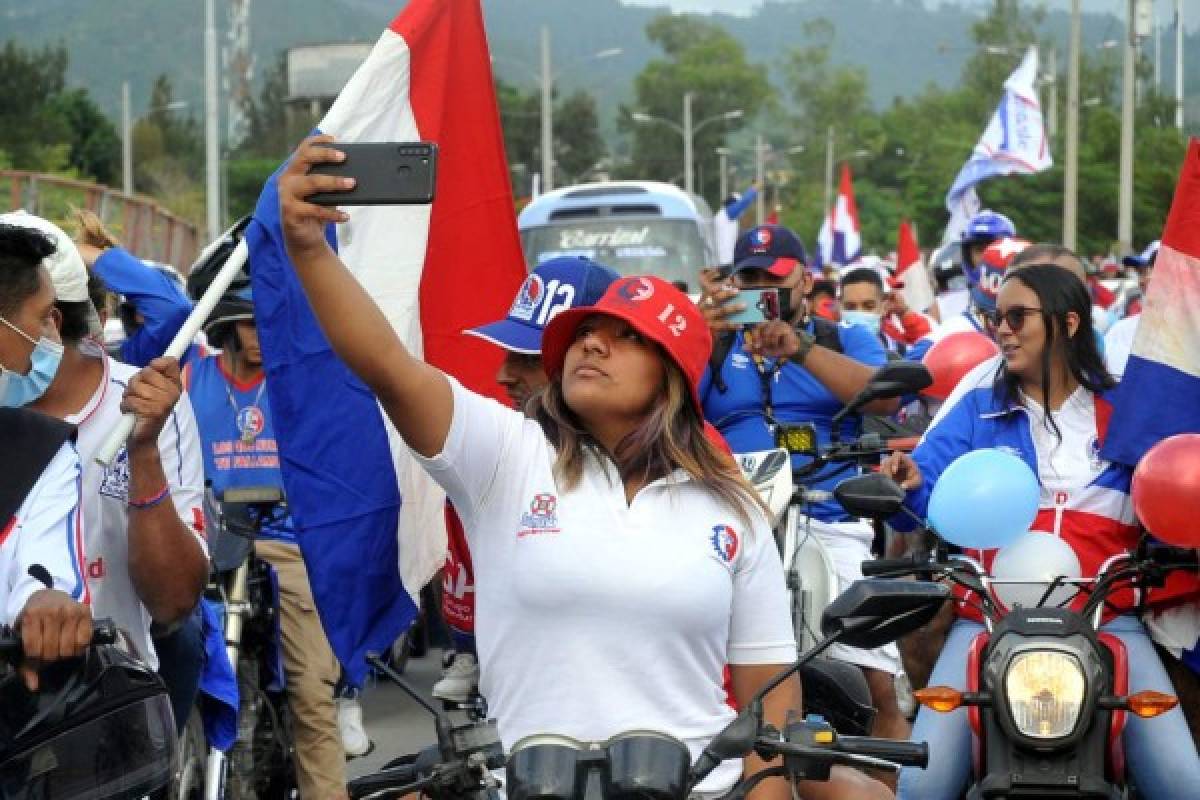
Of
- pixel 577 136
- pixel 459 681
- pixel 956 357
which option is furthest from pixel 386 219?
pixel 577 136

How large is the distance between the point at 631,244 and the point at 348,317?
16.7 metres

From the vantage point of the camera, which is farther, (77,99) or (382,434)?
(77,99)

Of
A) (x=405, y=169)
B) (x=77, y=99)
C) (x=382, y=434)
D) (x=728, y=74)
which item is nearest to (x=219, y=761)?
(x=382, y=434)

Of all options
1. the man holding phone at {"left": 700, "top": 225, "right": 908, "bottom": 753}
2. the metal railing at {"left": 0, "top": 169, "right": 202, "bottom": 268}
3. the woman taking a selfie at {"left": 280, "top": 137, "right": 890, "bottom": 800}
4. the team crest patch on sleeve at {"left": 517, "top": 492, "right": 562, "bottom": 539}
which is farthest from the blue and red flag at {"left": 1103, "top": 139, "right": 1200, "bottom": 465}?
the metal railing at {"left": 0, "top": 169, "right": 202, "bottom": 268}

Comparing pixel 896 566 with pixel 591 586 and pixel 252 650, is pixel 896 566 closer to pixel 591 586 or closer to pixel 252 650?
pixel 591 586

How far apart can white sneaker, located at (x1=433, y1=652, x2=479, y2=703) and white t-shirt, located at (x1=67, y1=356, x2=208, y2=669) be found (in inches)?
26.2

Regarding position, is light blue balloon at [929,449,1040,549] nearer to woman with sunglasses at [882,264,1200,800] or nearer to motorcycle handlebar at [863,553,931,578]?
motorcycle handlebar at [863,553,931,578]

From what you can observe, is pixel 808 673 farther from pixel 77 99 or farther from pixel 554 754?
pixel 77 99

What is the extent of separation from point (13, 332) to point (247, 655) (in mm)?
3237

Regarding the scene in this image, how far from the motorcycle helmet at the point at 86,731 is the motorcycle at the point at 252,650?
275 cm

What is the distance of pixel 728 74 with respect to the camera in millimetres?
150250

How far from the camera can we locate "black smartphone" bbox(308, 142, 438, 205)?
145 inches

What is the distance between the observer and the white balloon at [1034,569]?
5.54 metres

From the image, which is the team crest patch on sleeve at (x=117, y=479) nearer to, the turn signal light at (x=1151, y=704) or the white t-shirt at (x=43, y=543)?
the white t-shirt at (x=43, y=543)
